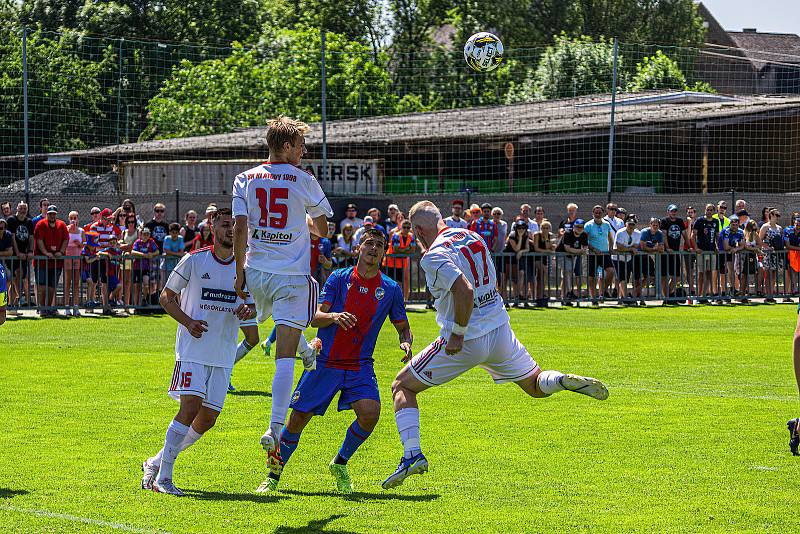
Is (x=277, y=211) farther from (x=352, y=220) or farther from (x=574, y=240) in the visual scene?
(x=574, y=240)

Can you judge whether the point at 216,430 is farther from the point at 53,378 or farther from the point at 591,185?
the point at 591,185

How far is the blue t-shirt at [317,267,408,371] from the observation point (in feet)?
27.9

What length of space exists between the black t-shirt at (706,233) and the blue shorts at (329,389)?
1921 cm

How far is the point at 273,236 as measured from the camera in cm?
834

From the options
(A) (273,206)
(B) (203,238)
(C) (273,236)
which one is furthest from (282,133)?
(B) (203,238)

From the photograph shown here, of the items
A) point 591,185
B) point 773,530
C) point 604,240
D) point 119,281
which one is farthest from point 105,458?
point 591,185

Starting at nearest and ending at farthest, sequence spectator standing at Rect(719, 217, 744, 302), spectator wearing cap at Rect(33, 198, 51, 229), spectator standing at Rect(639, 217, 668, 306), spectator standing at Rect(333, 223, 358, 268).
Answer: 1. spectator wearing cap at Rect(33, 198, 51, 229)
2. spectator standing at Rect(333, 223, 358, 268)
3. spectator standing at Rect(639, 217, 668, 306)
4. spectator standing at Rect(719, 217, 744, 302)

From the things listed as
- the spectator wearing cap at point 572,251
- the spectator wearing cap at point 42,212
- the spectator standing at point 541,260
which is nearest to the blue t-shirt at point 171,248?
the spectator wearing cap at point 42,212

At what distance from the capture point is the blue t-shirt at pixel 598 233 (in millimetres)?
25672

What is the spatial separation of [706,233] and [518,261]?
14.8 feet

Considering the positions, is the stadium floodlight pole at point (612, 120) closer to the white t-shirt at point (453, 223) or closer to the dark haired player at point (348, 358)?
the white t-shirt at point (453, 223)

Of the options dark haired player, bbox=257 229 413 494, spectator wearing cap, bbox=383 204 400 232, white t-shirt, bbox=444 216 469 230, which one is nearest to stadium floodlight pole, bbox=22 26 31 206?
spectator wearing cap, bbox=383 204 400 232

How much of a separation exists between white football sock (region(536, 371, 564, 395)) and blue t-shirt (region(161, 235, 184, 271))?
592 inches

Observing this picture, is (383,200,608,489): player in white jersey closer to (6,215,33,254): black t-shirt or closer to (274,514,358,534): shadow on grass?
(274,514,358,534): shadow on grass
